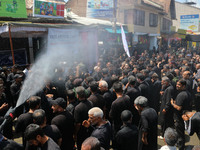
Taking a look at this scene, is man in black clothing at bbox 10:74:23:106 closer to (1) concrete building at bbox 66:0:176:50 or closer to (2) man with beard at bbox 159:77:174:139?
(2) man with beard at bbox 159:77:174:139

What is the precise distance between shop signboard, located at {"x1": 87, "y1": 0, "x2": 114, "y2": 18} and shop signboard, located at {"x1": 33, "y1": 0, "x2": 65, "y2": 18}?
22.1ft

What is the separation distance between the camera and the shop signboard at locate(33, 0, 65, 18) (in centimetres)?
1058

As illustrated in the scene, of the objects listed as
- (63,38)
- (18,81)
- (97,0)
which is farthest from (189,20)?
(18,81)

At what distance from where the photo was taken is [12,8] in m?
9.38

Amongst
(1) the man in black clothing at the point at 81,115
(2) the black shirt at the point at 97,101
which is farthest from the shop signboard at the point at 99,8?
(1) the man in black clothing at the point at 81,115

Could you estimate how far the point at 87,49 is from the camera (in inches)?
466

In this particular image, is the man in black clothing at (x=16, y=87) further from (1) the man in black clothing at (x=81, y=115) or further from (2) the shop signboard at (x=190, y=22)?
(2) the shop signboard at (x=190, y=22)

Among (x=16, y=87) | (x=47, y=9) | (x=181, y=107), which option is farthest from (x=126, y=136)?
(x=47, y=9)

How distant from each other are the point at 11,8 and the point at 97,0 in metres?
11.4

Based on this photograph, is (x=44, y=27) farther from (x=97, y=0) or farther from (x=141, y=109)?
(x=97, y=0)

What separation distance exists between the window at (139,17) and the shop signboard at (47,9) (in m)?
13.7

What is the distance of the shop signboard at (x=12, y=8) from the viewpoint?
902 centimetres

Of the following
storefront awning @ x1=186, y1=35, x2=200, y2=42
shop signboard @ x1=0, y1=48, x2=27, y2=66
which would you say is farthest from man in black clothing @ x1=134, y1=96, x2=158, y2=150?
storefront awning @ x1=186, y1=35, x2=200, y2=42

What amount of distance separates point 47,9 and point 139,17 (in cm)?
1598
